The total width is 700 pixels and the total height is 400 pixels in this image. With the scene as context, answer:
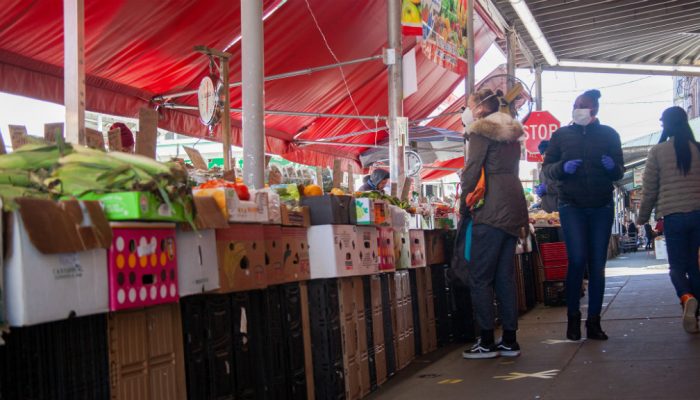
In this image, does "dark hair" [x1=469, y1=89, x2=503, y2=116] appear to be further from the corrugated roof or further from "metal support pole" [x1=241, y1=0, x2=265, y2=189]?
the corrugated roof

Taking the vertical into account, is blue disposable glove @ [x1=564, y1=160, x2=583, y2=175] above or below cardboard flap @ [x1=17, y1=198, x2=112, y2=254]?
above

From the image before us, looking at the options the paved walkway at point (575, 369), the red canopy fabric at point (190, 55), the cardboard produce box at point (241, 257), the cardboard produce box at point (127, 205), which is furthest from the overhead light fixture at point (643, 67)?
the cardboard produce box at point (127, 205)

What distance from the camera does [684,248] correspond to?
623cm

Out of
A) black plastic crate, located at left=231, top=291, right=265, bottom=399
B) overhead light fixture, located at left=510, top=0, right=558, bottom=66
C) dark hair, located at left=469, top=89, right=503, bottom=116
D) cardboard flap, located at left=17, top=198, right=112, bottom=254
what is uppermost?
overhead light fixture, located at left=510, top=0, right=558, bottom=66

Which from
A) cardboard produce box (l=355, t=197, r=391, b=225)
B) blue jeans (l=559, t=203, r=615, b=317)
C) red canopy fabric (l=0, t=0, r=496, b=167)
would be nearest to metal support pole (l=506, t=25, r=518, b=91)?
red canopy fabric (l=0, t=0, r=496, b=167)

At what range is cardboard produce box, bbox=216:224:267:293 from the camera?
3.41m

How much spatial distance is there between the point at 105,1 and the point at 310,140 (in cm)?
775

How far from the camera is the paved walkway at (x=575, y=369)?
4.27 metres

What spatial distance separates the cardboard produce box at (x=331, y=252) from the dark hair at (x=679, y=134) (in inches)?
117

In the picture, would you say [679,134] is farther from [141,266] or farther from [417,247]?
[141,266]

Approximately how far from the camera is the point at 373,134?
1834 centimetres

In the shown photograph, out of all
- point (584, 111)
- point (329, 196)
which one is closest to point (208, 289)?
point (329, 196)

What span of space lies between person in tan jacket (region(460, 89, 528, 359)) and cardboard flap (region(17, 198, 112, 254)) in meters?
3.37

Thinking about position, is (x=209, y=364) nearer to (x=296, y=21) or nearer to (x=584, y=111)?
(x=584, y=111)
